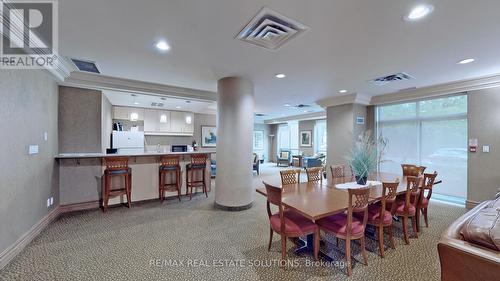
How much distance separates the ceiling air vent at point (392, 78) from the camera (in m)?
3.79

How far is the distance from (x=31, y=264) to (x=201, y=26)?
3.09m

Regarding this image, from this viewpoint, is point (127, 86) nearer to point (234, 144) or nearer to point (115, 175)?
point (115, 175)

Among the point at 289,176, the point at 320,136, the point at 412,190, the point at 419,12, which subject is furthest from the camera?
the point at 320,136

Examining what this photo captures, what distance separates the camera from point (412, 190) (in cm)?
263

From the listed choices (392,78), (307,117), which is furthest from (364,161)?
(307,117)

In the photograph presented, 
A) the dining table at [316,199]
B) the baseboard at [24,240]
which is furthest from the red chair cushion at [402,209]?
the baseboard at [24,240]

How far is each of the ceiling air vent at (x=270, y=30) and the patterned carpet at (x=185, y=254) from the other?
8.35 ft

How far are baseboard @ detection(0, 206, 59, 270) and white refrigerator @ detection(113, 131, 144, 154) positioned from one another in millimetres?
2744

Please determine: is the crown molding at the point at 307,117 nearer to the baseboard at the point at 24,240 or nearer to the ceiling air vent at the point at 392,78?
the ceiling air vent at the point at 392,78

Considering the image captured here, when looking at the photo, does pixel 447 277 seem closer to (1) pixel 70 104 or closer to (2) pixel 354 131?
(2) pixel 354 131

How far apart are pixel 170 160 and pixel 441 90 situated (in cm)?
603

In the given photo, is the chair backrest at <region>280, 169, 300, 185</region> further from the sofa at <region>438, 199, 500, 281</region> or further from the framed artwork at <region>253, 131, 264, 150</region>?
the framed artwork at <region>253, 131, 264, 150</region>

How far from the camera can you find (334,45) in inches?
102

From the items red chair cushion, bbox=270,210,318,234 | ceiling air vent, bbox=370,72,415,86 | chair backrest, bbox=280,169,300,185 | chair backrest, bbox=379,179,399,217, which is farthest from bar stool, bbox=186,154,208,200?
ceiling air vent, bbox=370,72,415,86
